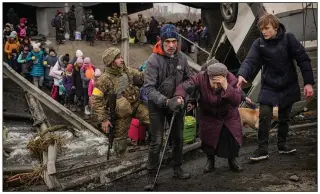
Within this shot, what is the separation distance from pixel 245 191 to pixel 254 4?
5.39 m

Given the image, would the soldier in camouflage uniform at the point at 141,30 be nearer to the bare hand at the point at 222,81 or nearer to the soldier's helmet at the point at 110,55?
the soldier's helmet at the point at 110,55

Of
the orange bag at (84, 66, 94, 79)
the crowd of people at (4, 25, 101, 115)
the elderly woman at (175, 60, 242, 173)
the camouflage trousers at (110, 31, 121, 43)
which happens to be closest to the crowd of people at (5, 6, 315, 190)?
the elderly woman at (175, 60, 242, 173)

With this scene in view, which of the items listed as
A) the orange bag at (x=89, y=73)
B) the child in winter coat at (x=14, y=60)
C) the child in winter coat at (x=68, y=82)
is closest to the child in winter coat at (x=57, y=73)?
the child in winter coat at (x=68, y=82)

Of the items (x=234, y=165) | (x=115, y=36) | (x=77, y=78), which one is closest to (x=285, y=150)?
(x=234, y=165)

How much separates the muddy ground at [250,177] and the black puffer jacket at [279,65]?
762 millimetres

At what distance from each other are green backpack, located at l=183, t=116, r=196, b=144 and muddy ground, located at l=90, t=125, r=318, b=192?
0.54m

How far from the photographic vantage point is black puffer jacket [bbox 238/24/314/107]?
5.04 metres

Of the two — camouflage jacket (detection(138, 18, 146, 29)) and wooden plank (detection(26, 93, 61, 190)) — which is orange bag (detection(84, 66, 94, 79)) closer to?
wooden plank (detection(26, 93, 61, 190))

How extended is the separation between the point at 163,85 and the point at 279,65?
1444mm

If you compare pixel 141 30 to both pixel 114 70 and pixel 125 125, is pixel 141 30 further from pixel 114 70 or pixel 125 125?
pixel 114 70

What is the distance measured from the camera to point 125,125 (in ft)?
20.0

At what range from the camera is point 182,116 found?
4918 millimetres

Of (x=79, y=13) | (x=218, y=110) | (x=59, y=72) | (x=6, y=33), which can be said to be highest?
(x=79, y=13)

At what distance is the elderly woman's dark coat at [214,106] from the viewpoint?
4.74m
